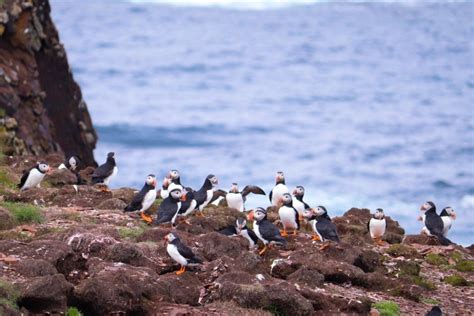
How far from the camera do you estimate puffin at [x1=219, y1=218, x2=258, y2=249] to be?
64.7 ft

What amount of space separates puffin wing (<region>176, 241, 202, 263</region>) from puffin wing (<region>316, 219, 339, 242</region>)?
362 cm

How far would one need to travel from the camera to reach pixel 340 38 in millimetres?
102750

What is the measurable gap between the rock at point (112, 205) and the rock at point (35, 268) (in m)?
5.23

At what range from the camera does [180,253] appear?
57.3ft

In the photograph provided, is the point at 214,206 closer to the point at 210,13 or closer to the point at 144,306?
the point at 144,306

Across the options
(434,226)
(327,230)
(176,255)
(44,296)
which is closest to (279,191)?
(434,226)

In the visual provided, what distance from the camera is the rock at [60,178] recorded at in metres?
24.6

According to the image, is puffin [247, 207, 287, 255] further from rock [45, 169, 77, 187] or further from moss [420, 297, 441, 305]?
A: rock [45, 169, 77, 187]

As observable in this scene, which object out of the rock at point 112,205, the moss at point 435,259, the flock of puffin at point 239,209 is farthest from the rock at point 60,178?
the moss at point 435,259

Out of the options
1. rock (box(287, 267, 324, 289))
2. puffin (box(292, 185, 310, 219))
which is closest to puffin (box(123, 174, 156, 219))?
puffin (box(292, 185, 310, 219))

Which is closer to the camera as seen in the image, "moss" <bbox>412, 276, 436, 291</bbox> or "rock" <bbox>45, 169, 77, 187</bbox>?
"moss" <bbox>412, 276, 436, 291</bbox>

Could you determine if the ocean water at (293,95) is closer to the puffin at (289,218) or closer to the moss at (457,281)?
the puffin at (289,218)

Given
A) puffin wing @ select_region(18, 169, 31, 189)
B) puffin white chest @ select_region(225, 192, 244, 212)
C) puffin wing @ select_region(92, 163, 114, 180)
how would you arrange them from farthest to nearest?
puffin white chest @ select_region(225, 192, 244, 212) → puffin wing @ select_region(92, 163, 114, 180) → puffin wing @ select_region(18, 169, 31, 189)

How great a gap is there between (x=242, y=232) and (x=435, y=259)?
13.9 ft
